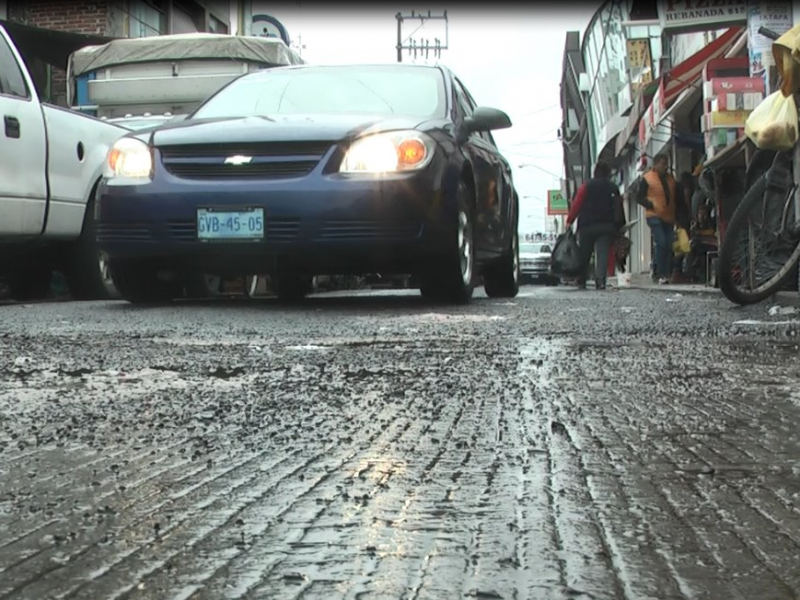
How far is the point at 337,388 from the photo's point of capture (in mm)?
2504

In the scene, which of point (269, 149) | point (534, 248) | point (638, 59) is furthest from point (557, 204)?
point (269, 149)

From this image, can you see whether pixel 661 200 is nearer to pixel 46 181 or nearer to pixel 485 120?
pixel 485 120

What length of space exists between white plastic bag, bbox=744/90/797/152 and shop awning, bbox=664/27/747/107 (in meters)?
9.92

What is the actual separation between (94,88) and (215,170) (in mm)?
5674

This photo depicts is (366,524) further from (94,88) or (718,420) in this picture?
(94,88)

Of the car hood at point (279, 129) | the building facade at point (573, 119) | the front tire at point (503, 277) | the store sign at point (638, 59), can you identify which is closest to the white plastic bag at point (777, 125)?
the car hood at point (279, 129)

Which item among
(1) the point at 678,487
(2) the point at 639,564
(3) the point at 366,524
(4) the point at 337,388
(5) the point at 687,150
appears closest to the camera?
(2) the point at 639,564

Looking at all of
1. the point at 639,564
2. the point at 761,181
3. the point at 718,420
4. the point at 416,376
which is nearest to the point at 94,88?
the point at 761,181

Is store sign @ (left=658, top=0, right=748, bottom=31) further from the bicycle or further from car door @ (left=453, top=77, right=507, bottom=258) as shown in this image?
the bicycle

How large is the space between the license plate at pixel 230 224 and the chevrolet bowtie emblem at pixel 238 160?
252mm

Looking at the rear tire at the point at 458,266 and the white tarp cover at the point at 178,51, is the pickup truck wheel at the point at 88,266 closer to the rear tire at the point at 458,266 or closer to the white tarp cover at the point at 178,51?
the rear tire at the point at 458,266

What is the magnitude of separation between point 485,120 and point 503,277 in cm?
213

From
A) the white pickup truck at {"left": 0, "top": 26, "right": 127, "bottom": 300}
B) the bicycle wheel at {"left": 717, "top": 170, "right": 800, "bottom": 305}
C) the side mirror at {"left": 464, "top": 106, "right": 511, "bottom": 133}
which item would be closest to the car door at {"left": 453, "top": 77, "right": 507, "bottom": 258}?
the side mirror at {"left": 464, "top": 106, "right": 511, "bottom": 133}

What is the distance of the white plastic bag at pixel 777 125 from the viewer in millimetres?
5082
